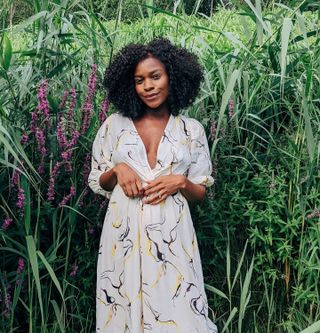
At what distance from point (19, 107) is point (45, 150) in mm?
210

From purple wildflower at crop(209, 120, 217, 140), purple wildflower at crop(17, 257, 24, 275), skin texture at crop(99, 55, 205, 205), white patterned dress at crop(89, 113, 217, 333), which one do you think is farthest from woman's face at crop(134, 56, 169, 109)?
purple wildflower at crop(17, 257, 24, 275)

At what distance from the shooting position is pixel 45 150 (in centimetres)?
279

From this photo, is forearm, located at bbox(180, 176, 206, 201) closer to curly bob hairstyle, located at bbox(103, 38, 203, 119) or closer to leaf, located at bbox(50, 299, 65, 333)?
curly bob hairstyle, located at bbox(103, 38, 203, 119)

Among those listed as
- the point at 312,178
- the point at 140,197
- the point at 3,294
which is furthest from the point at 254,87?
the point at 3,294

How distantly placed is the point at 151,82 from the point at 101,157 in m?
0.34

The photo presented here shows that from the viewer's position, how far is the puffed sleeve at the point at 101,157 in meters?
2.68

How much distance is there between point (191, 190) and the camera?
2590 millimetres

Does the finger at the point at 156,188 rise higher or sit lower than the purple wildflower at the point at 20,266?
higher

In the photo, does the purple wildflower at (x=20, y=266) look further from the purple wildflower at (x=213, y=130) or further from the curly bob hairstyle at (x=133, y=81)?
the purple wildflower at (x=213, y=130)

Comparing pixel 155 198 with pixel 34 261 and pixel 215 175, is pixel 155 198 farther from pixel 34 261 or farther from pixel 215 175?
pixel 215 175

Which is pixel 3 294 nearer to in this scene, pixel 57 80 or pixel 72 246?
pixel 72 246

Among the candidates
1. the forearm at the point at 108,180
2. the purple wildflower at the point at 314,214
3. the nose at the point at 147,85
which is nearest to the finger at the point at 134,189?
the forearm at the point at 108,180

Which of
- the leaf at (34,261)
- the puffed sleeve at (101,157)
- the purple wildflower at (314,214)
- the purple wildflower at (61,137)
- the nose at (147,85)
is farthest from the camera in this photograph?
the purple wildflower at (314,214)

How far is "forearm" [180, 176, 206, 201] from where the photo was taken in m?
2.55
